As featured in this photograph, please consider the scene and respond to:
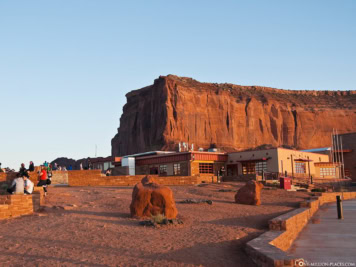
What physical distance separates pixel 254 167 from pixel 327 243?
33.6 metres

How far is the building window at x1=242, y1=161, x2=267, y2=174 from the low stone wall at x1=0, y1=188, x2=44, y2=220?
32.5 m

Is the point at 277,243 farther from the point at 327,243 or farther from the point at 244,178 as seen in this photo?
the point at 244,178

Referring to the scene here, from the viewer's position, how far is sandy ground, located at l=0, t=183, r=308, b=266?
672 cm

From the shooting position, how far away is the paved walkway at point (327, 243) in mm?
7858

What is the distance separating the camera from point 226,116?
3659 inches

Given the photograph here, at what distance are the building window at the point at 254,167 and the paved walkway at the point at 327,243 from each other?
27.1m

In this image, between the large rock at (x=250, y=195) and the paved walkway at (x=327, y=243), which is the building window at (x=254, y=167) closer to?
the large rock at (x=250, y=195)

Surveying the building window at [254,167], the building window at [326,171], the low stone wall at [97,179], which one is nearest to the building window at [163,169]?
the building window at [254,167]

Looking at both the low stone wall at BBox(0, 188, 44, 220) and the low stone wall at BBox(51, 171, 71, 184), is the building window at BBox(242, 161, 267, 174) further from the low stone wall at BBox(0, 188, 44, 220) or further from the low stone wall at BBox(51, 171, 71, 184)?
the low stone wall at BBox(0, 188, 44, 220)

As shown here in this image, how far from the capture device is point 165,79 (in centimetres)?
8744

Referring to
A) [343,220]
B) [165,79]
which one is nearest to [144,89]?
[165,79]

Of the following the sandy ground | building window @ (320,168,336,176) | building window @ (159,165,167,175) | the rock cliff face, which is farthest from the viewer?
the rock cliff face

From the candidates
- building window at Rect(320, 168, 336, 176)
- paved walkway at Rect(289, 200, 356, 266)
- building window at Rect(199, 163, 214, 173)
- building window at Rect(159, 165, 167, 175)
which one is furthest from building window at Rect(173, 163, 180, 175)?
paved walkway at Rect(289, 200, 356, 266)

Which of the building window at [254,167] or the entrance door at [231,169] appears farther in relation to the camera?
the entrance door at [231,169]
